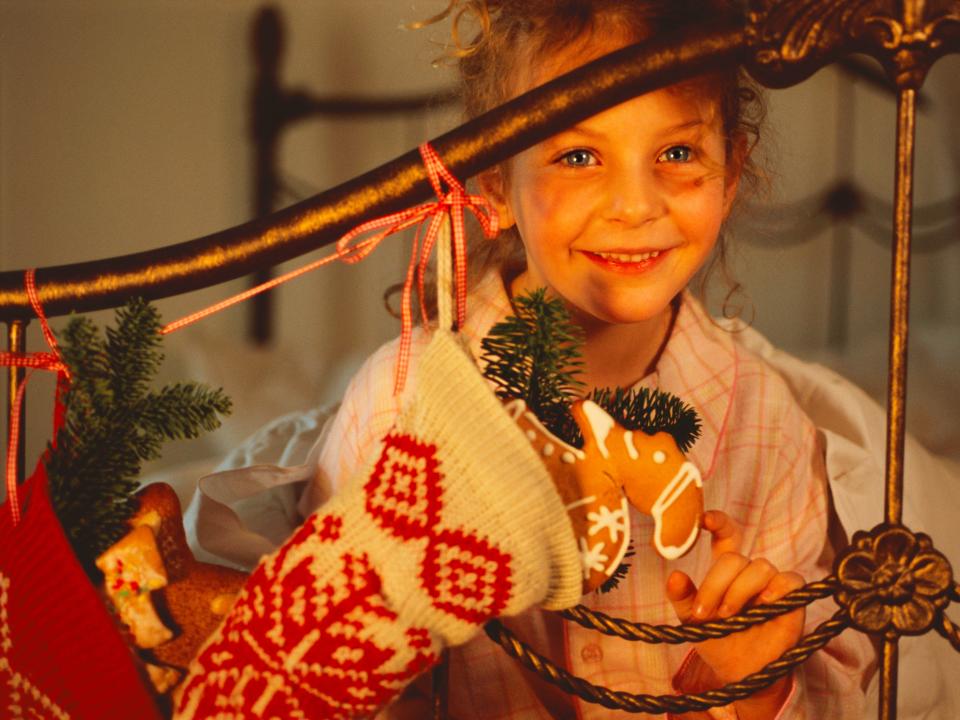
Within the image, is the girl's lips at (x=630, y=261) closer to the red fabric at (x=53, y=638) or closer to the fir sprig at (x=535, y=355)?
the fir sprig at (x=535, y=355)

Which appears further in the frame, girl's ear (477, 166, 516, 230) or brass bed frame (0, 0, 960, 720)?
girl's ear (477, 166, 516, 230)

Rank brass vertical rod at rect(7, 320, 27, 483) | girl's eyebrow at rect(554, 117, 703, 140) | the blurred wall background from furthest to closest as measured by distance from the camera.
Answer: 1. the blurred wall background
2. girl's eyebrow at rect(554, 117, 703, 140)
3. brass vertical rod at rect(7, 320, 27, 483)

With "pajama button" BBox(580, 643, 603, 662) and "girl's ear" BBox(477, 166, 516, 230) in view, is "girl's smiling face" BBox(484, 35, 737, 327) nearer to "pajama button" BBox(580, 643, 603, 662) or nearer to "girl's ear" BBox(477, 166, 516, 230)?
"girl's ear" BBox(477, 166, 516, 230)

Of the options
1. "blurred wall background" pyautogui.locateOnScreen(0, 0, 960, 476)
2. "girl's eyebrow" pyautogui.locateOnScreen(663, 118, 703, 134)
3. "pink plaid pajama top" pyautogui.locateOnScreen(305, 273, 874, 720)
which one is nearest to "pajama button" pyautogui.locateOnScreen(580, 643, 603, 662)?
"pink plaid pajama top" pyautogui.locateOnScreen(305, 273, 874, 720)

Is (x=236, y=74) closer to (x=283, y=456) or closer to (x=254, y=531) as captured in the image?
(x=283, y=456)

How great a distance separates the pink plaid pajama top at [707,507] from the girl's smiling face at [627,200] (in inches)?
6.6

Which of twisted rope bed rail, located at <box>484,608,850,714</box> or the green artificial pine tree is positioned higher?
the green artificial pine tree

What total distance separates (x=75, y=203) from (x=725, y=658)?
1702 mm

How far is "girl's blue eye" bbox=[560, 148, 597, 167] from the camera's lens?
84 centimetres

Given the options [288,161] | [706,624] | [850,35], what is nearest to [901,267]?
[850,35]

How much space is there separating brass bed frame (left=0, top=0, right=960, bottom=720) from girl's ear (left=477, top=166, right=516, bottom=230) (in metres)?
0.39

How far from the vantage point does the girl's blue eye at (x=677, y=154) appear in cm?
85

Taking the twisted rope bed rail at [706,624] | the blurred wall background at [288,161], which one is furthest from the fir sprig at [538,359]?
the blurred wall background at [288,161]

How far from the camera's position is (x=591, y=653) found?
96 cm
